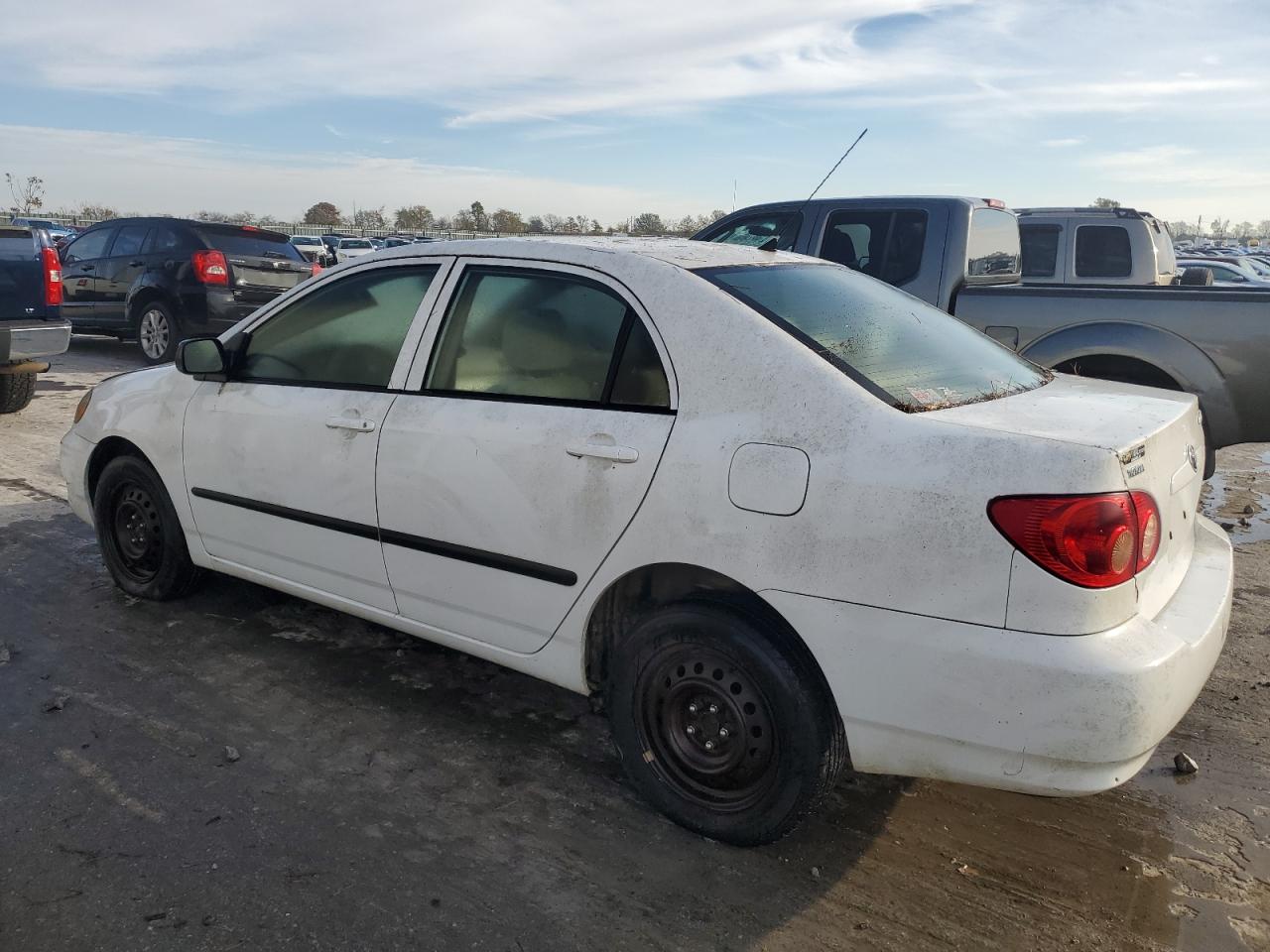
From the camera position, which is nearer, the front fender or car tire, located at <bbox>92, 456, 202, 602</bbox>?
car tire, located at <bbox>92, 456, 202, 602</bbox>

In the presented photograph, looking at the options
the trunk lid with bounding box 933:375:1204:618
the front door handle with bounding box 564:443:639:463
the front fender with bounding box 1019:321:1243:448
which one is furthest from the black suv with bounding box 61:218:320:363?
the trunk lid with bounding box 933:375:1204:618

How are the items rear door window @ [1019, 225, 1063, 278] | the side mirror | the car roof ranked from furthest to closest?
rear door window @ [1019, 225, 1063, 278], the side mirror, the car roof

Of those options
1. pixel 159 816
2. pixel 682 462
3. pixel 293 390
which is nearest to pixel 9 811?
pixel 159 816

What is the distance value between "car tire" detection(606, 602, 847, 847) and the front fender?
412cm

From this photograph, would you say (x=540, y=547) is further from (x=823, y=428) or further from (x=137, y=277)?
(x=137, y=277)

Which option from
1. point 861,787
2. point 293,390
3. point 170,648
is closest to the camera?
point 861,787

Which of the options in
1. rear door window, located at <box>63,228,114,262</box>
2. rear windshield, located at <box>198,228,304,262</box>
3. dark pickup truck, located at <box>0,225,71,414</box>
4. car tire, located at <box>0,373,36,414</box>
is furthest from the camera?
rear door window, located at <box>63,228,114,262</box>

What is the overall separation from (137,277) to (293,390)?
9.72m

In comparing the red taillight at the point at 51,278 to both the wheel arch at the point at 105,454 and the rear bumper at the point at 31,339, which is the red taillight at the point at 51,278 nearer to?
the rear bumper at the point at 31,339

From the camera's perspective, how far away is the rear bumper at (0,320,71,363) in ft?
26.5

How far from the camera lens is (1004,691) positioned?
230 centimetres

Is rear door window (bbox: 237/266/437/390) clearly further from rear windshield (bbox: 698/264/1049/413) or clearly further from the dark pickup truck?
the dark pickup truck

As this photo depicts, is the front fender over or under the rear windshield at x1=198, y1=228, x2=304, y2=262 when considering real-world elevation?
under

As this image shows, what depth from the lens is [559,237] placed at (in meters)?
3.52
